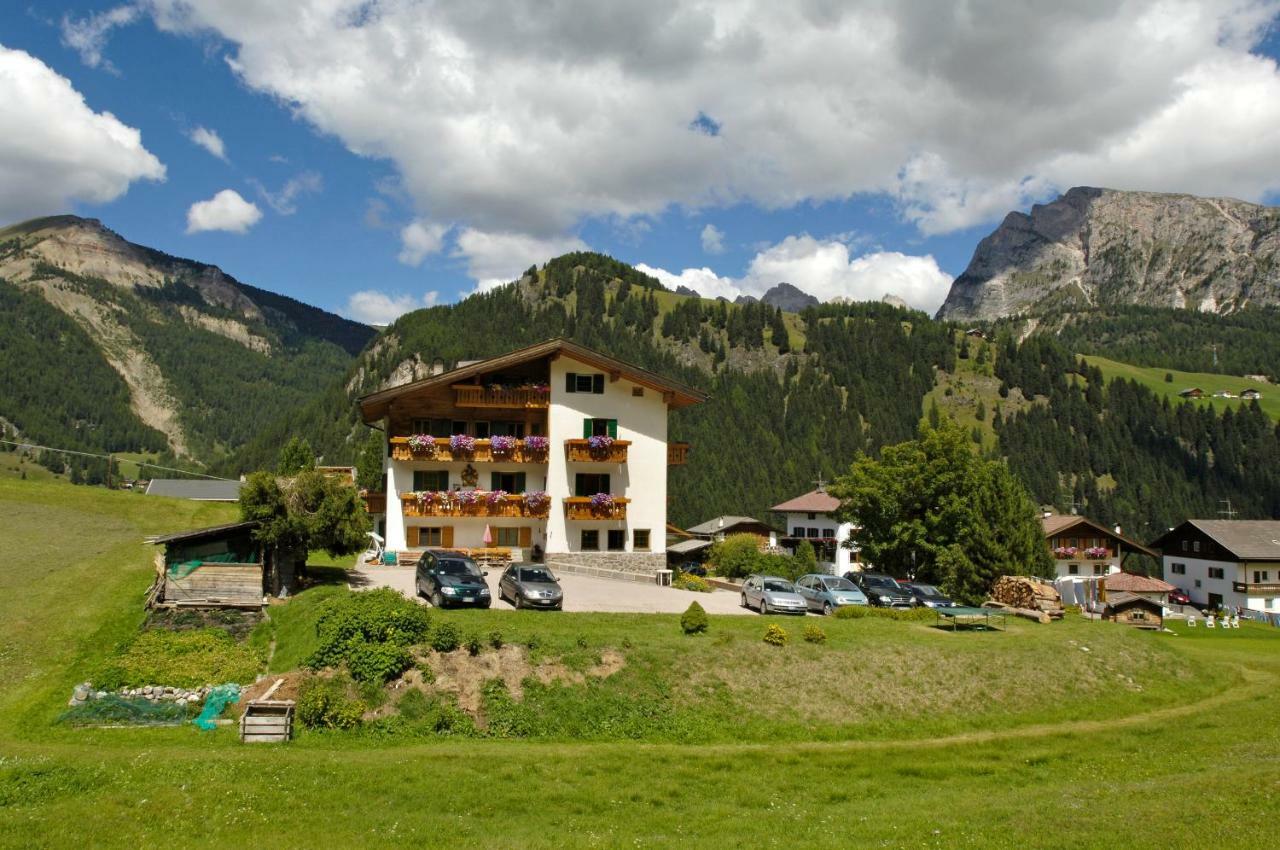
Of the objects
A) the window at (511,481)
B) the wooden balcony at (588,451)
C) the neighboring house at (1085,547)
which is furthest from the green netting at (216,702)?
the neighboring house at (1085,547)

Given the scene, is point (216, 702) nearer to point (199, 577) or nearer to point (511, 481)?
point (199, 577)

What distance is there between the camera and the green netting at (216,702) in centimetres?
2161

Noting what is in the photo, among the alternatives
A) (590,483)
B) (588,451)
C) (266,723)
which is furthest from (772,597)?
(266,723)

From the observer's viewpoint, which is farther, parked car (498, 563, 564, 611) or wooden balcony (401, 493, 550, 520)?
wooden balcony (401, 493, 550, 520)

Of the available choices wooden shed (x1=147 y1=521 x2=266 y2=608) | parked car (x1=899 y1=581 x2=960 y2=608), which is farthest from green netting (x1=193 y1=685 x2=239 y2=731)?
parked car (x1=899 y1=581 x2=960 y2=608)

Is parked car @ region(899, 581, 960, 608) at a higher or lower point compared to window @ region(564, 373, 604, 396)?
lower

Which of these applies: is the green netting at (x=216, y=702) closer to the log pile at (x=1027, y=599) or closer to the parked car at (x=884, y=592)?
the parked car at (x=884, y=592)

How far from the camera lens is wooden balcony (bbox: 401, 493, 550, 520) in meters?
48.1

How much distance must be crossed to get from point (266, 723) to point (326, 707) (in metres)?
1.63

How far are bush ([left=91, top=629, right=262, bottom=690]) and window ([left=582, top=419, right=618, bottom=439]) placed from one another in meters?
26.1

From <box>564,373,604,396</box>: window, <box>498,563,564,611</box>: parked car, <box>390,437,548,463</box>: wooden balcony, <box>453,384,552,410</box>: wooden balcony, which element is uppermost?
<box>564,373,604,396</box>: window

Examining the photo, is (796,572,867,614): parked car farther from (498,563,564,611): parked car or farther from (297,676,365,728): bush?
(297,676,365,728): bush

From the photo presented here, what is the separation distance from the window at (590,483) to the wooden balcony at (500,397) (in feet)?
15.7

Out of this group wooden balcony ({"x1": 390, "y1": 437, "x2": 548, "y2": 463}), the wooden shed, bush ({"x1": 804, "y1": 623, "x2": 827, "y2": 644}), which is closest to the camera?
bush ({"x1": 804, "y1": 623, "x2": 827, "y2": 644})
